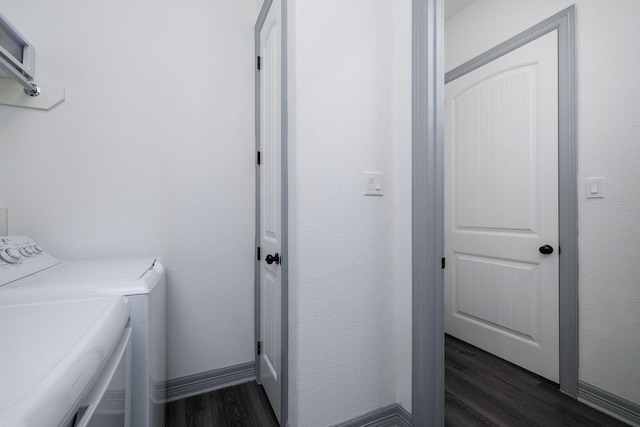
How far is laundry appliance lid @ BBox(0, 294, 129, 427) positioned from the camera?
1.13 ft

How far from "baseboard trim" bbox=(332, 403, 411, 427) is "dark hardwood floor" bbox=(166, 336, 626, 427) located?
29cm

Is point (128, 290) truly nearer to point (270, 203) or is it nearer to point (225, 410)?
point (270, 203)

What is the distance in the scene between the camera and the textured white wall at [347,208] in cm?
111

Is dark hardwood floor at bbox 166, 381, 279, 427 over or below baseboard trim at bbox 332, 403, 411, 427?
below

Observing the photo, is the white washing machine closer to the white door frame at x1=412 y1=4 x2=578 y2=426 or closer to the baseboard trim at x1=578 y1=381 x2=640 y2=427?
the white door frame at x1=412 y1=4 x2=578 y2=426

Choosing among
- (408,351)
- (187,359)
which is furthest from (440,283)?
(187,359)

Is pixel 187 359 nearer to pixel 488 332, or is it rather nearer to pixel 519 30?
pixel 488 332

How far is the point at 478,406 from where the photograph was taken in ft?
4.80

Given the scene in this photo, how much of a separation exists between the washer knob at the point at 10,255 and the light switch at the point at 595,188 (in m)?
2.62

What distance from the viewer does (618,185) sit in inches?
55.1

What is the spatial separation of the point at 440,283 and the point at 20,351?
3.94 ft

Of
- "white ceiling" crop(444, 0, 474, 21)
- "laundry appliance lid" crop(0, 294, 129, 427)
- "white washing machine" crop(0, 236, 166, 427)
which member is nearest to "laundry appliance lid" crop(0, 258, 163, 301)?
"white washing machine" crop(0, 236, 166, 427)

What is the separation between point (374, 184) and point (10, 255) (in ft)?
4.61

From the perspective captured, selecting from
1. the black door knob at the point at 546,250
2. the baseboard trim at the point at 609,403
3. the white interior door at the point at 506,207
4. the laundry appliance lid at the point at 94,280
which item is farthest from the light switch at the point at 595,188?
the laundry appliance lid at the point at 94,280
